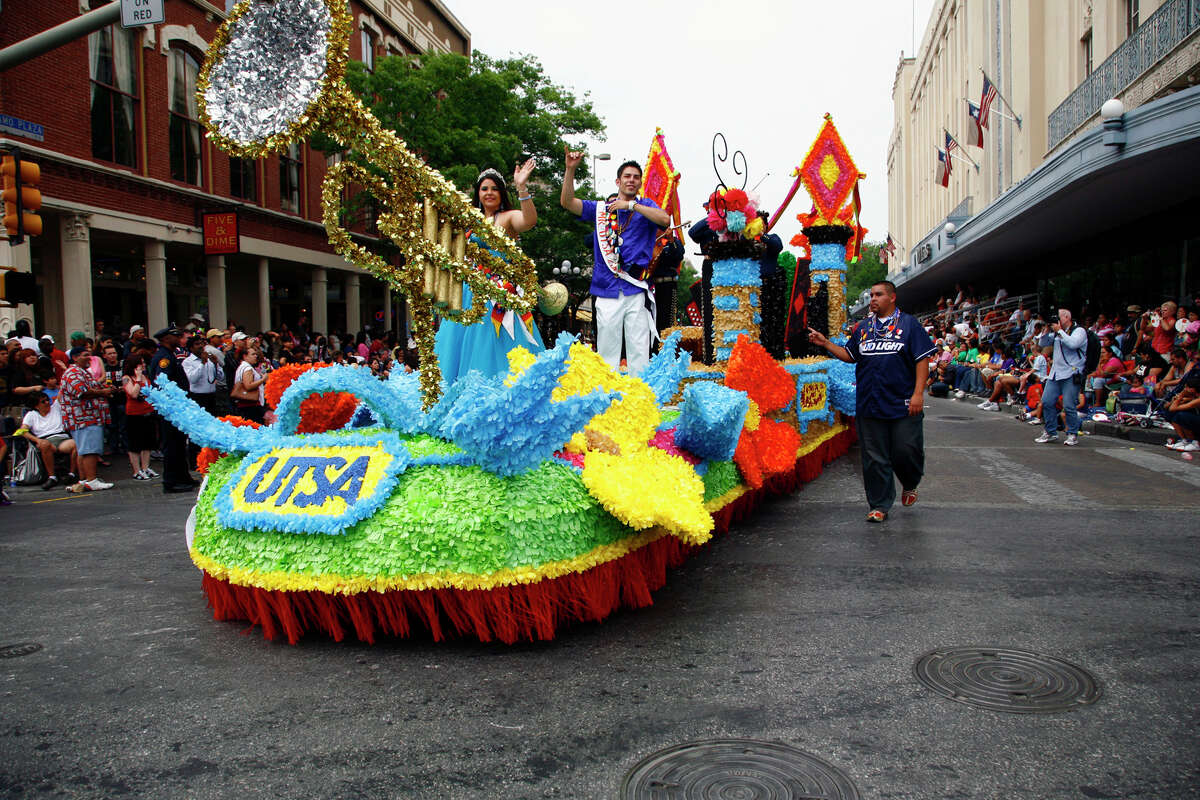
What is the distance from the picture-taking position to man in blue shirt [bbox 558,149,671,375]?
605cm

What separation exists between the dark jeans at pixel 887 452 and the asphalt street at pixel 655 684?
1.92 feet

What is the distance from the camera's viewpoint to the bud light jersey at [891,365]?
564 centimetres

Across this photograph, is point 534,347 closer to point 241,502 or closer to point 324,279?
point 241,502

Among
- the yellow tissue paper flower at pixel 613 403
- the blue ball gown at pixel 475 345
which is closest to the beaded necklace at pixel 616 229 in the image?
the blue ball gown at pixel 475 345

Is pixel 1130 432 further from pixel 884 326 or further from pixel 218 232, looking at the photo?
pixel 218 232

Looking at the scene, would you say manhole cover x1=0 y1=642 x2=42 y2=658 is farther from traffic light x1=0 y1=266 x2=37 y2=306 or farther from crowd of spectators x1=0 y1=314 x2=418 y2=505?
traffic light x1=0 y1=266 x2=37 y2=306

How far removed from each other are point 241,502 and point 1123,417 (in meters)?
11.6

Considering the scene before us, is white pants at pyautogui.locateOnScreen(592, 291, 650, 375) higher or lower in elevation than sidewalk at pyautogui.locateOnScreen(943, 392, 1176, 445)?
higher

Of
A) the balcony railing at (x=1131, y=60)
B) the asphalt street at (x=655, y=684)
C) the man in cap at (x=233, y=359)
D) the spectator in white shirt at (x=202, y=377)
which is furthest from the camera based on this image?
the balcony railing at (x=1131, y=60)

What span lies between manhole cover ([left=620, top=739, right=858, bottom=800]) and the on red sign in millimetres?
19209

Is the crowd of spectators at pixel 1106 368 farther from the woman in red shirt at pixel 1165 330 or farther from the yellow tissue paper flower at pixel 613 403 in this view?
the yellow tissue paper flower at pixel 613 403

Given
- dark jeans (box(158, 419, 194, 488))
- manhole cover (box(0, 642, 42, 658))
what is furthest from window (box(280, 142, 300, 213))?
manhole cover (box(0, 642, 42, 658))

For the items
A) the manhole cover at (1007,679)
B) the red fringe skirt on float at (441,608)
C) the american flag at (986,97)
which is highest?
the american flag at (986,97)

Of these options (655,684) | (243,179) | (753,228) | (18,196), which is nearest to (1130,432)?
(753,228)
